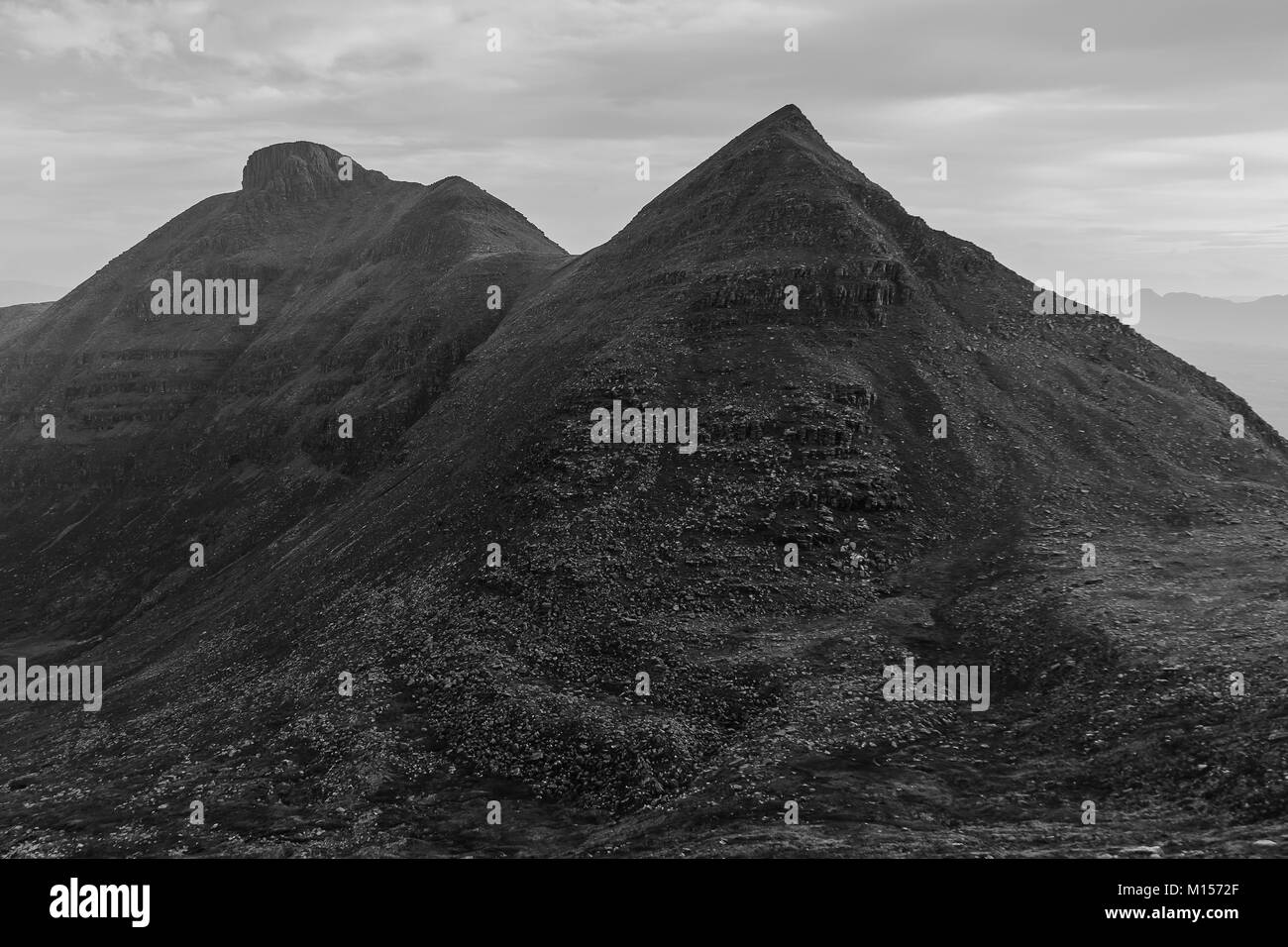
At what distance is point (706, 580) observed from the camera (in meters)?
60.8

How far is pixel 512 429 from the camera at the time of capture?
266 feet

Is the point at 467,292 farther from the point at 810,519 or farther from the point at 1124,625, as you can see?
the point at 1124,625

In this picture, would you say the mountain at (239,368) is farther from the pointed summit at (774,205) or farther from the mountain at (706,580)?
the pointed summit at (774,205)

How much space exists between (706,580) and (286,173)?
570ft

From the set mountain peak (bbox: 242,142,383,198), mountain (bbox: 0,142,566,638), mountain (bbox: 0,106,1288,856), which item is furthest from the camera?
mountain peak (bbox: 242,142,383,198)

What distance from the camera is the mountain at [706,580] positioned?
4156cm

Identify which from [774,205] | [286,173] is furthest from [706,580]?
[286,173]

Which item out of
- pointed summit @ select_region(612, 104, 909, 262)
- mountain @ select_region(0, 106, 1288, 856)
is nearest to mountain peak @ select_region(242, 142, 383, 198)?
mountain @ select_region(0, 106, 1288, 856)

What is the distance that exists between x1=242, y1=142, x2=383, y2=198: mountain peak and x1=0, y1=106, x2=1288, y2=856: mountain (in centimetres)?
8624

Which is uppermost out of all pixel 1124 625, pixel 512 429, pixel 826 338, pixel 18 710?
pixel 826 338

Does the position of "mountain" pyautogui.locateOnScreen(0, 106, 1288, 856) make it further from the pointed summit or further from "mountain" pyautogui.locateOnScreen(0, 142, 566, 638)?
"mountain" pyautogui.locateOnScreen(0, 142, 566, 638)

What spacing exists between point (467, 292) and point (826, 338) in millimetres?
61334

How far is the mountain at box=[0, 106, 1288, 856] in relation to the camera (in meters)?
41.6
